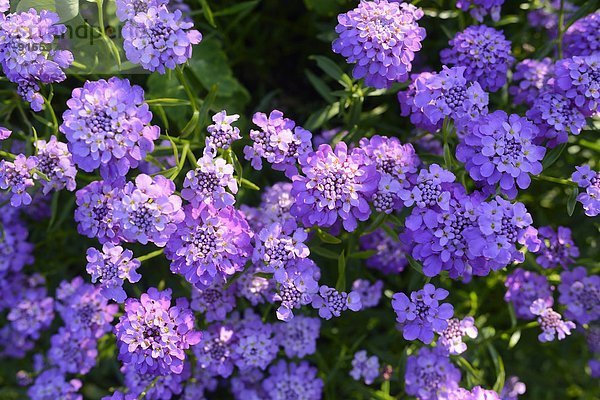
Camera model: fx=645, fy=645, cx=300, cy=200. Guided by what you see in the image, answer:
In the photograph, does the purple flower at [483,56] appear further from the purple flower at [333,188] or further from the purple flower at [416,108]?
the purple flower at [333,188]

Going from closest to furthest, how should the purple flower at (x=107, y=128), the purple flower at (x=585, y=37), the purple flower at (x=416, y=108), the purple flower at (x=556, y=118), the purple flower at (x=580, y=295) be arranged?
the purple flower at (x=107, y=128) → the purple flower at (x=556, y=118) → the purple flower at (x=416, y=108) → the purple flower at (x=585, y=37) → the purple flower at (x=580, y=295)

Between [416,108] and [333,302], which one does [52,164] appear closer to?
[333,302]

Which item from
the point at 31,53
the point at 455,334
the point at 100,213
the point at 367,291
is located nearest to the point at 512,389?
the point at 455,334

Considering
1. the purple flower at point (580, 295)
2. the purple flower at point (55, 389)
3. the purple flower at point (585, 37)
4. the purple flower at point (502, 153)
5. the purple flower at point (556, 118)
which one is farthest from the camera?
the purple flower at point (55, 389)

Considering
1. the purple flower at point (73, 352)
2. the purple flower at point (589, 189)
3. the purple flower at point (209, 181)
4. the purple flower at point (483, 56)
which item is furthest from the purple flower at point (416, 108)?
the purple flower at point (73, 352)

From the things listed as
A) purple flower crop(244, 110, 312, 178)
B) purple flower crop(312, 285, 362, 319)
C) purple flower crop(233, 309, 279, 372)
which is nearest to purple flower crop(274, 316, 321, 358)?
purple flower crop(233, 309, 279, 372)
